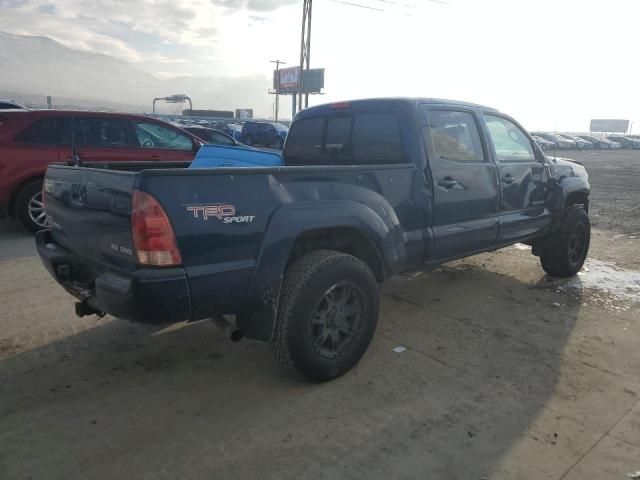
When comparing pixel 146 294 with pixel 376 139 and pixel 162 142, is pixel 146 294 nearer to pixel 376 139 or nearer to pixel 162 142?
pixel 376 139

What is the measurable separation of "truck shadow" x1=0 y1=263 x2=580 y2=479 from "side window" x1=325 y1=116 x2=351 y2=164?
146cm

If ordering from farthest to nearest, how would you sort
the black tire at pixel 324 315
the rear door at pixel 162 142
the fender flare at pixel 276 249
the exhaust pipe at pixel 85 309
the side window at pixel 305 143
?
the rear door at pixel 162 142 → the side window at pixel 305 143 → the exhaust pipe at pixel 85 309 → the black tire at pixel 324 315 → the fender flare at pixel 276 249

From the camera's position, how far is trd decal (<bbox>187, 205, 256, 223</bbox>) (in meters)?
2.42

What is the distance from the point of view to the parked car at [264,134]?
2734cm

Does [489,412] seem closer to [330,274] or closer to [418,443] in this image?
[418,443]

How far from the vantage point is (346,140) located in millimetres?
4148

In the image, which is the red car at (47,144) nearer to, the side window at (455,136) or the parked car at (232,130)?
the side window at (455,136)

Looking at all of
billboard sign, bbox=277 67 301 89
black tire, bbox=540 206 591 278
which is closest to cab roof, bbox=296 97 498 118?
black tire, bbox=540 206 591 278

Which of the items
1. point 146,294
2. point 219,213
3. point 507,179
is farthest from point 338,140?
point 146,294

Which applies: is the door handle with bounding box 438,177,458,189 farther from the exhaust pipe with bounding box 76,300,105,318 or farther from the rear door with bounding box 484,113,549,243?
the exhaust pipe with bounding box 76,300,105,318

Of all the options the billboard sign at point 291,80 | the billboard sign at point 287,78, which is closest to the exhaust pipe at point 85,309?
the billboard sign at point 291,80

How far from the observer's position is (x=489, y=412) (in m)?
2.84

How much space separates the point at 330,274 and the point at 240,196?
74 centimetres

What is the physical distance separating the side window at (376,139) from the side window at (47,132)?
4762mm
